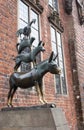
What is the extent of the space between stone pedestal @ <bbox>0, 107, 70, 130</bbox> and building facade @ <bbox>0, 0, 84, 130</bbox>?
1.27 m

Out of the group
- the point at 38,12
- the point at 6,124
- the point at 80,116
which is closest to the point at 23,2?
the point at 38,12

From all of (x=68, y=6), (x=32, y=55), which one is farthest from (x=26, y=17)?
(x=68, y=6)

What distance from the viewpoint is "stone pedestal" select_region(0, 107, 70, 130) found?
283cm

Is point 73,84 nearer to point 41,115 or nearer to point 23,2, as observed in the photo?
point 23,2

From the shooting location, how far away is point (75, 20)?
10281 millimetres

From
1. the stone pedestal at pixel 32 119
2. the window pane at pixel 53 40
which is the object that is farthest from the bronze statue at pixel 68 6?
the stone pedestal at pixel 32 119

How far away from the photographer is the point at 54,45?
8250 mm

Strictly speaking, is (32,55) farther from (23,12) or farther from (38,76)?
(23,12)

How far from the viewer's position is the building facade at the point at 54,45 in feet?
16.5

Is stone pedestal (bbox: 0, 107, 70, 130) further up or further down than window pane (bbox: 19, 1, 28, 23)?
further down

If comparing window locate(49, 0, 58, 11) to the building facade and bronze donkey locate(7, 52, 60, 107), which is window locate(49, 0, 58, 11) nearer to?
the building facade

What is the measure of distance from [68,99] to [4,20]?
4.24 meters

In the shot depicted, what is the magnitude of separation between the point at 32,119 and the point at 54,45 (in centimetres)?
552

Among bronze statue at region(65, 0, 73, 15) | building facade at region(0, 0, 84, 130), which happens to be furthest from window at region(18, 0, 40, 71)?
bronze statue at region(65, 0, 73, 15)
